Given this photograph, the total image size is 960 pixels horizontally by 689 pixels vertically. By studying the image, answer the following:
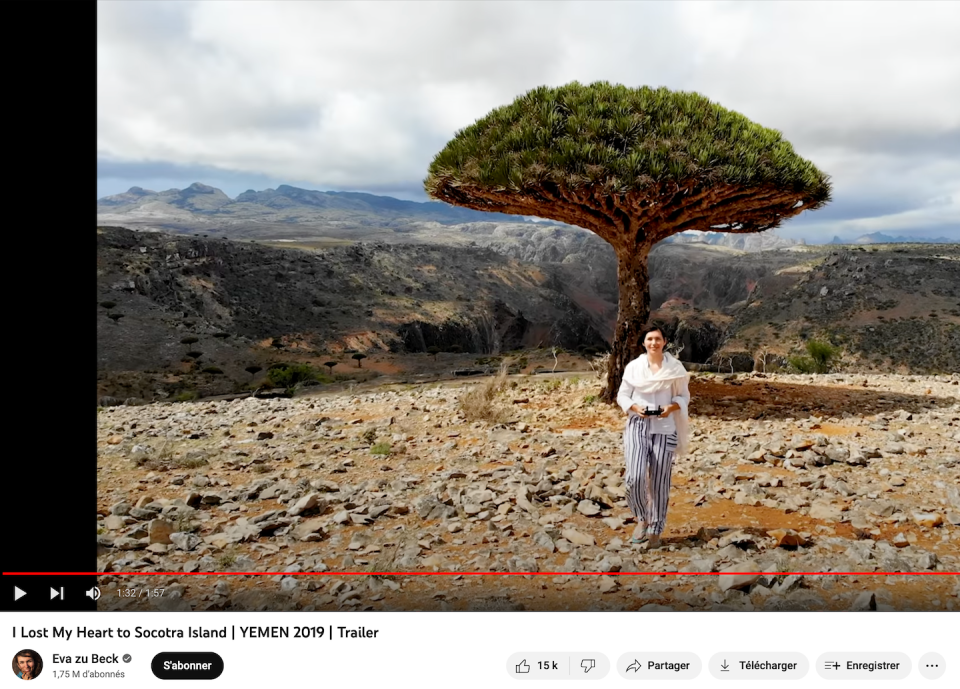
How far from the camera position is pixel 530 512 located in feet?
16.7

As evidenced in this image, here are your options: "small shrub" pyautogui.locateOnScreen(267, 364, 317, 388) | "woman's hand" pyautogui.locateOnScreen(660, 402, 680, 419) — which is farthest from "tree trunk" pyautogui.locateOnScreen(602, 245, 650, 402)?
"small shrub" pyautogui.locateOnScreen(267, 364, 317, 388)

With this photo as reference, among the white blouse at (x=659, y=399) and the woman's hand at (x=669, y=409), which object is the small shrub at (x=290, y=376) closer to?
the white blouse at (x=659, y=399)

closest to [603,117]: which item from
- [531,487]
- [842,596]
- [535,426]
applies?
[535,426]

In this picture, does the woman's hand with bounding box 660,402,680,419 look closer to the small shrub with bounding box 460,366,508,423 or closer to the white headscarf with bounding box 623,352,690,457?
the white headscarf with bounding box 623,352,690,457

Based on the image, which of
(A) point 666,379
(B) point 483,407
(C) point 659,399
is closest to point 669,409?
(C) point 659,399

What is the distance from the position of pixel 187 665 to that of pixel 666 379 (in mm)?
3282

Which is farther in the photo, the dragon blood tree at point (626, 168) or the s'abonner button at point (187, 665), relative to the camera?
the dragon blood tree at point (626, 168)

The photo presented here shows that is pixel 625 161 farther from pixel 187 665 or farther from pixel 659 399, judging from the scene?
pixel 187 665

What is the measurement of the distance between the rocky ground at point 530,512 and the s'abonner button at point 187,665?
606 mm

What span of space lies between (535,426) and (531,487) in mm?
3445

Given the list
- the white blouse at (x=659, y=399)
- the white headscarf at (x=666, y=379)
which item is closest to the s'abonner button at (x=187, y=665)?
the white blouse at (x=659, y=399)

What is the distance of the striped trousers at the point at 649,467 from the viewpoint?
4180mm

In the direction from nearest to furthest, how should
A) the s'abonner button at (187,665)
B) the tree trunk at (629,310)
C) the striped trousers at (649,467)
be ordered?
the s'abonner button at (187,665) < the striped trousers at (649,467) < the tree trunk at (629,310)

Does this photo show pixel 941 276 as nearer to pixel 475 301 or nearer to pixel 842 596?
pixel 475 301
